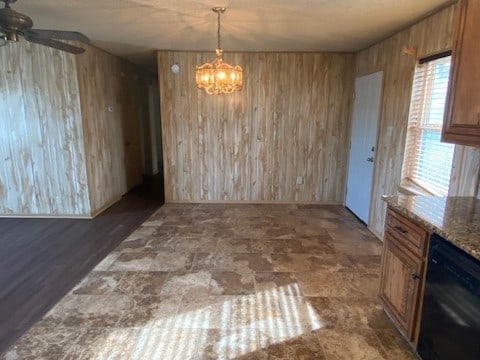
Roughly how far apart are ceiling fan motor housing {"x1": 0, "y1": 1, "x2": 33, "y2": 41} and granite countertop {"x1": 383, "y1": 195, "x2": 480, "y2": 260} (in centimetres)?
274

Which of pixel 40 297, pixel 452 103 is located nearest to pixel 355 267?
pixel 452 103

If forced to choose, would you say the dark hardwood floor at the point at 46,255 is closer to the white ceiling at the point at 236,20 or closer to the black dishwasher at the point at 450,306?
the white ceiling at the point at 236,20

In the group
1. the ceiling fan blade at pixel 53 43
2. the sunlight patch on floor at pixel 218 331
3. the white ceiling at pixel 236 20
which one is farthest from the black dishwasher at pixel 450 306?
the ceiling fan blade at pixel 53 43

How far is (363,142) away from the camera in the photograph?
4.30m

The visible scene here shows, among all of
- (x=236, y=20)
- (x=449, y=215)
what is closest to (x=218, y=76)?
(x=236, y=20)

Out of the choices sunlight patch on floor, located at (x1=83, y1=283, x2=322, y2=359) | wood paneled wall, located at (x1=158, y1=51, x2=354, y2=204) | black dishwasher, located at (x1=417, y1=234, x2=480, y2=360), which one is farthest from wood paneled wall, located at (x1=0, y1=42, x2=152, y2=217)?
black dishwasher, located at (x1=417, y1=234, x2=480, y2=360)

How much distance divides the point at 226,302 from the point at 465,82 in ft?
7.44

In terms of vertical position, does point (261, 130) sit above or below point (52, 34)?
below

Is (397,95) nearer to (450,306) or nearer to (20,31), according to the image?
(450,306)

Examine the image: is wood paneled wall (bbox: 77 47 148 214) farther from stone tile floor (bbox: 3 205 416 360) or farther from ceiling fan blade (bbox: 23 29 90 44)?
ceiling fan blade (bbox: 23 29 90 44)

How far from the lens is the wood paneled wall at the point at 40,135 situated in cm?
396

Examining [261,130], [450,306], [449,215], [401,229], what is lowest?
[450,306]

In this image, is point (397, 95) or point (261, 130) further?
point (261, 130)

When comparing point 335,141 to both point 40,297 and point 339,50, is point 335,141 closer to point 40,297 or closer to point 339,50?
point 339,50
